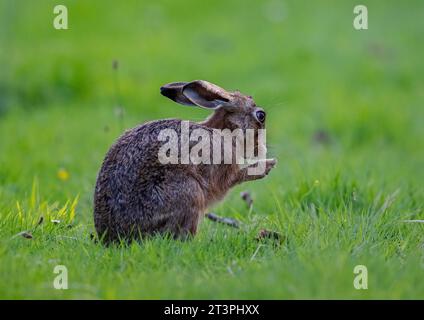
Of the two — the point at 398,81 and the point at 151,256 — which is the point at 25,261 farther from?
the point at 398,81

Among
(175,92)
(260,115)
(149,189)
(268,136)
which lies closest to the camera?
(149,189)

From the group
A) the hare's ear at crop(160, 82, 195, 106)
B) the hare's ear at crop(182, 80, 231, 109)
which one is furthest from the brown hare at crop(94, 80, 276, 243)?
the hare's ear at crop(160, 82, 195, 106)

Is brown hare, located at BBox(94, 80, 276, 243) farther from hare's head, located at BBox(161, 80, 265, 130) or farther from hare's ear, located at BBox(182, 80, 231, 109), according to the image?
hare's head, located at BBox(161, 80, 265, 130)

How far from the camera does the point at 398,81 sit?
13.4 meters

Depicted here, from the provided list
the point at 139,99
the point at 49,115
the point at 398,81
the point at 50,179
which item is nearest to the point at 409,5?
the point at 398,81

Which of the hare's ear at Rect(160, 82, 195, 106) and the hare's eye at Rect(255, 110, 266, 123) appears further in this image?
the hare's eye at Rect(255, 110, 266, 123)

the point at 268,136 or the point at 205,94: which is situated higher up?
the point at 205,94

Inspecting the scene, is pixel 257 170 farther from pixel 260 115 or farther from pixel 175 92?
pixel 175 92

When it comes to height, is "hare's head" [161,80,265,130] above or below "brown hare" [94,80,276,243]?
above

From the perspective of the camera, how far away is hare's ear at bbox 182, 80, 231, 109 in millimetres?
6148

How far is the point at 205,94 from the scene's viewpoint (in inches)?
246

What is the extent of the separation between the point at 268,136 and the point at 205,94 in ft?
14.4

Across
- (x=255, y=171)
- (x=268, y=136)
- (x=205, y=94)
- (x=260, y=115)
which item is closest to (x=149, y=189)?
(x=205, y=94)

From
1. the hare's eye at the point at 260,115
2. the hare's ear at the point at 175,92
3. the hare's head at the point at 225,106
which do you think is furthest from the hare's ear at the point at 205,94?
the hare's eye at the point at 260,115
